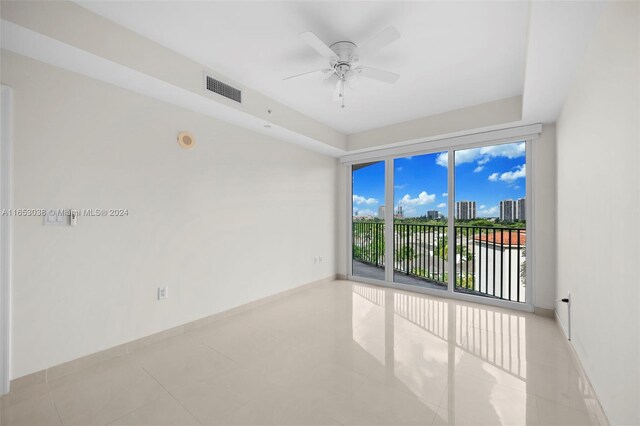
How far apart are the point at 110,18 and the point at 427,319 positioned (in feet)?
13.2

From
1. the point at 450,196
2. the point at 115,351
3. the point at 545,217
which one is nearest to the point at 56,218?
the point at 115,351

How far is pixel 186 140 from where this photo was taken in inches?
111

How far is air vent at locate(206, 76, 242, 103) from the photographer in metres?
2.59

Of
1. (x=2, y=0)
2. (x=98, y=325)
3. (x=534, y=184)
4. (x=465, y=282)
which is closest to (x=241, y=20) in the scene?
(x=2, y=0)

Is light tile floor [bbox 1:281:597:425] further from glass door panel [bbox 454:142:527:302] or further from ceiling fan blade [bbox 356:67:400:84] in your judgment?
ceiling fan blade [bbox 356:67:400:84]

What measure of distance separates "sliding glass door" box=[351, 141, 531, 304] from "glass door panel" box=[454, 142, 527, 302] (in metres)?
0.01

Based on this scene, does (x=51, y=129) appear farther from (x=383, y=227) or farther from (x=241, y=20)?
(x=383, y=227)

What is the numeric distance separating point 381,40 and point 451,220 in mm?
2849

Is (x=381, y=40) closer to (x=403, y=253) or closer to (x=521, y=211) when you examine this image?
(x=521, y=211)

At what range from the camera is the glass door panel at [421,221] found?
4074 mm

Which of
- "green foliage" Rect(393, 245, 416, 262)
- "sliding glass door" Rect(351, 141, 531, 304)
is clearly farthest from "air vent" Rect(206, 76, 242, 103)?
"green foliage" Rect(393, 245, 416, 262)

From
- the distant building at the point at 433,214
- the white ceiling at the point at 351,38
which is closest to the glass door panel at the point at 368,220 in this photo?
the distant building at the point at 433,214

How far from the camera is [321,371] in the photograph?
209 centimetres

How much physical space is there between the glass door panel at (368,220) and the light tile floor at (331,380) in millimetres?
1895
